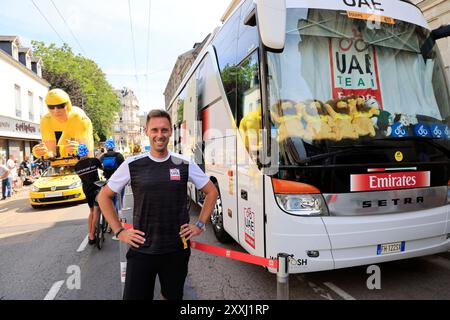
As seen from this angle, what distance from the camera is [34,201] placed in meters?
10.2

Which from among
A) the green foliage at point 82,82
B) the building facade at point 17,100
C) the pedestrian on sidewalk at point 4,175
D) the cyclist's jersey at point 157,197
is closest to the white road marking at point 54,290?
the cyclist's jersey at point 157,197

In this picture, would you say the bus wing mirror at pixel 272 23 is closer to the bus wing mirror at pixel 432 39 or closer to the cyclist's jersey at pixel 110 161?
the bus wing mirror at pixel 432 39

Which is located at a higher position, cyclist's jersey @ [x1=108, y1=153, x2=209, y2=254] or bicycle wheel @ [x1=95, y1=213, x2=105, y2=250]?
cyclist's jersey @ [x1=108, y1=153, x2=209, y2=254]

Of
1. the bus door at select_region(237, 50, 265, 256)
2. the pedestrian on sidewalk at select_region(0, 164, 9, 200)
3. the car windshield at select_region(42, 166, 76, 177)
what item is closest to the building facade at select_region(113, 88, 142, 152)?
the pedestrian on sidewalk at select_region(0, 164, 9, 200)

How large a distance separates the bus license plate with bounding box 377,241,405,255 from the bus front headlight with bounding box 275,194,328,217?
74 centimetres

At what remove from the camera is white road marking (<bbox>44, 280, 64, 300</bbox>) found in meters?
3.83

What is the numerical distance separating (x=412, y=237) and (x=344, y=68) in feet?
6.43

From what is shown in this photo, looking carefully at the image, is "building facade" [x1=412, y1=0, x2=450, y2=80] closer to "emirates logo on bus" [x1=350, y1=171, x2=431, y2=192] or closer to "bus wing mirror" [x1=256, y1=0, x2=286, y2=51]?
"emirates logo on bus" [x1=350, y1=171, x2=431, y2=192]

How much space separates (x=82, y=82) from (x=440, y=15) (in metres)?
38.7

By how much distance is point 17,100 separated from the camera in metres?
24.1

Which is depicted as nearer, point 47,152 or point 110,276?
point 110,276

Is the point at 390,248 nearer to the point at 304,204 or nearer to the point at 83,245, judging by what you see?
the point at 304,204
